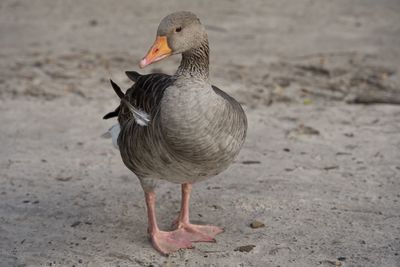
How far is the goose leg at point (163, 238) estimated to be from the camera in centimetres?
447

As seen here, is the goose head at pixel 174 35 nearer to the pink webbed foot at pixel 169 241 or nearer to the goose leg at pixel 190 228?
the goose leg at pixel 190 228

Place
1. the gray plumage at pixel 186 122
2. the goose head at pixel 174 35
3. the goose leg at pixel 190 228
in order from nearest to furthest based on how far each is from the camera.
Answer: the gray plumage at pixel 186 122, the goose head at pixel 174 35, the goose leg at pixel 190 228

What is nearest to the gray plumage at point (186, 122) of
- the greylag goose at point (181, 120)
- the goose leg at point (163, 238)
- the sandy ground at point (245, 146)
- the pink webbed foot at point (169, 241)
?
the greylag goose at point (181, 120)

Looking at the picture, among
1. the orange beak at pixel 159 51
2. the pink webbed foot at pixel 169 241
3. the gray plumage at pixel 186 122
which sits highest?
the orange beak at pixel 159 51

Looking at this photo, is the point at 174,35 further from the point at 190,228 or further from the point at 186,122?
the point at 190,228

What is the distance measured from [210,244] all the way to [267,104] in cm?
330

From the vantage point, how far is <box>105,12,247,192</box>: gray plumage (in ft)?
12.7

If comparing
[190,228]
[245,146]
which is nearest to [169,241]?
[190,228]

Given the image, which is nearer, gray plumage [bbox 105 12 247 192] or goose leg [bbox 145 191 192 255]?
gray plumage [bbox 105 12 247 192]

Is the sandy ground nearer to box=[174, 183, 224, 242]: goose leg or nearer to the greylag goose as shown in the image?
box=[174, 183, 224, 242]: goose leg

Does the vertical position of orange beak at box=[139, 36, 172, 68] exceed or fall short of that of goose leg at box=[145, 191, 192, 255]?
it exceeds it

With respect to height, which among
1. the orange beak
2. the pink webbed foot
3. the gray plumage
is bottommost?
the pink webbed foot

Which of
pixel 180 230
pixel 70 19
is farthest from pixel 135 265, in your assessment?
pixel 70 19

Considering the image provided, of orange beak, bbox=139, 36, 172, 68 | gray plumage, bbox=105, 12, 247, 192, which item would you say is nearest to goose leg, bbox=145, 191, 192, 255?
gray plumage, bbox=105, 12, 247, 192
